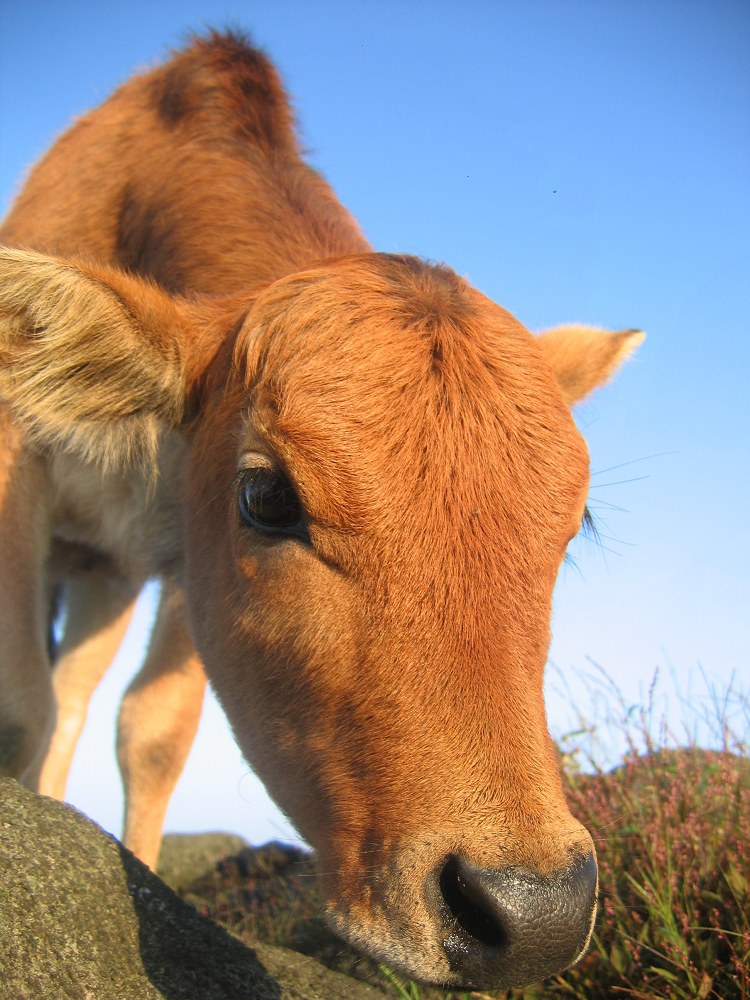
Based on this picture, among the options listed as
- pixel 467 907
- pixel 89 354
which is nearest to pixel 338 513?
pixel 467 907

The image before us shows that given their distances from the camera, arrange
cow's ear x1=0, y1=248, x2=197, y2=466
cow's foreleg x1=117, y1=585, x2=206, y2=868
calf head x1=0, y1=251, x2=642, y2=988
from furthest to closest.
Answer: cow's foreleg x1=117, y1=585, x2=206, y2=868 < cow's ear x1=0, y1=248, x2=197, y2=466 < calf head x1=0, y1=251, x2=642, y2=988

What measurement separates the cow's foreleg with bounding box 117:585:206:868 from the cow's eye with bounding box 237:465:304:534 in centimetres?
280

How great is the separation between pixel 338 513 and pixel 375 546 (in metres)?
0.15

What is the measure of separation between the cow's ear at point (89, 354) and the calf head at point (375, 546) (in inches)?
0.4

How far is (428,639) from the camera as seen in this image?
2732 mm

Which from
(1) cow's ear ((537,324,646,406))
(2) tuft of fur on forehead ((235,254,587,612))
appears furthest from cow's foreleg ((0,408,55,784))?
(1) cow's ear ((537,324,646,406))

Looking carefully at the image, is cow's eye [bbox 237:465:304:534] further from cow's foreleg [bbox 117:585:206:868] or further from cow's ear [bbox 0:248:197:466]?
cow's foreleg [bbox 117:585:206:868]

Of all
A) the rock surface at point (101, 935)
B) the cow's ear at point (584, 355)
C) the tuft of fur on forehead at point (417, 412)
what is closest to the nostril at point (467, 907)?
the tuft of fur on forehead at point (417, 412)

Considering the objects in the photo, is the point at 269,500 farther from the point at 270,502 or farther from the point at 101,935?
the point at 101,935

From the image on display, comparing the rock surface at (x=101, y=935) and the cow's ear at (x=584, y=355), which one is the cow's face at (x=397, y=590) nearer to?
the rock surface at (x=101, y=935)

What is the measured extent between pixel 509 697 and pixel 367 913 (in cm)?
66

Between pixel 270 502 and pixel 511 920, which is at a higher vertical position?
pixel 270 502

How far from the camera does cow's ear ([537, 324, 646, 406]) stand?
4.76 m

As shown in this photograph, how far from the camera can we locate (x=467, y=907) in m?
2.39
